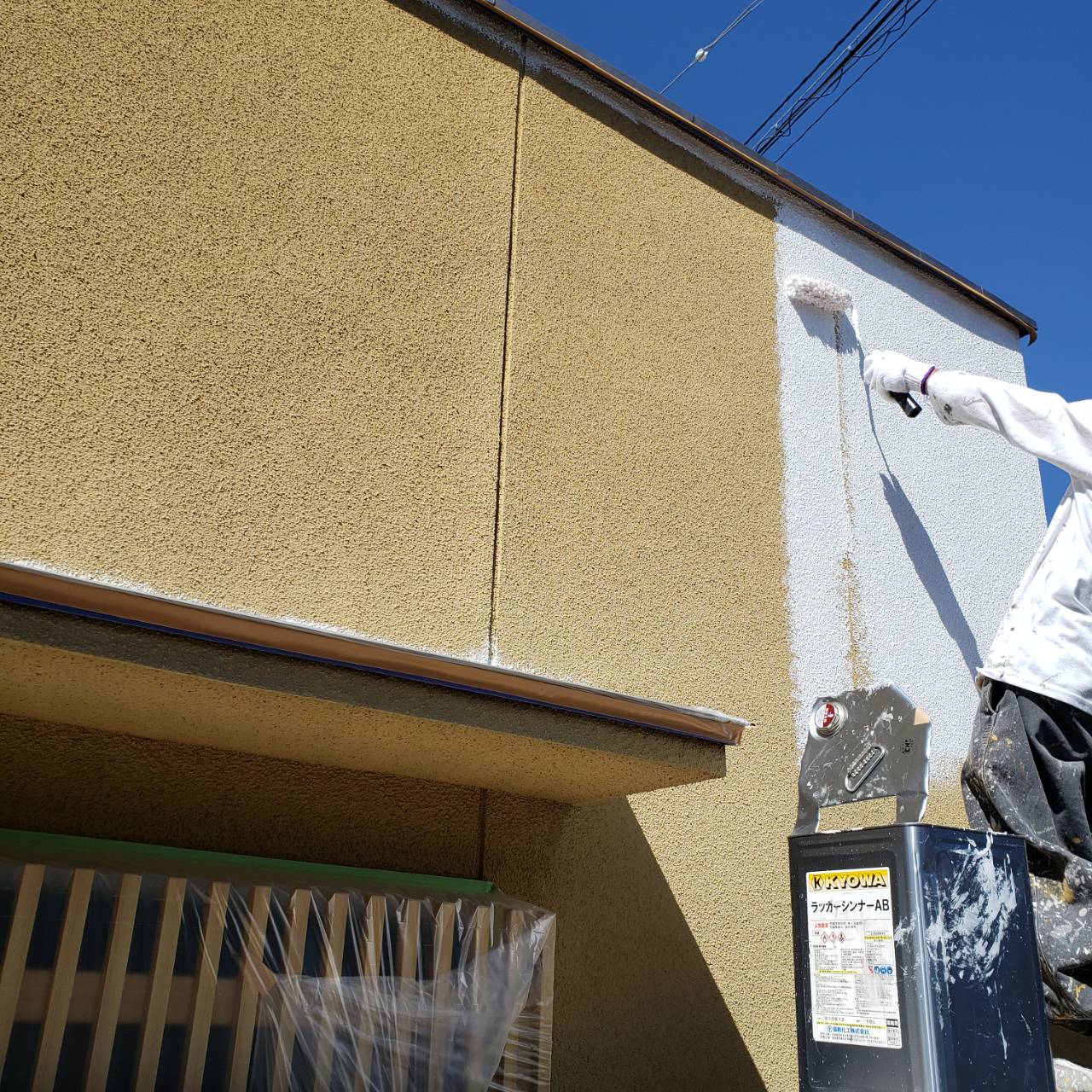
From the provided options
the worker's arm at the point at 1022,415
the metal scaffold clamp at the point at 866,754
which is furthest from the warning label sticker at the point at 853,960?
the worker's arm at the point at 1022,415

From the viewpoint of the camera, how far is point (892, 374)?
194 inches

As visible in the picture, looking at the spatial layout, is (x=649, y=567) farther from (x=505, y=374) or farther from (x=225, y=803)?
(x=225, y=803)

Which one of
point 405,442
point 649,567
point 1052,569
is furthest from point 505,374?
point 1052,569

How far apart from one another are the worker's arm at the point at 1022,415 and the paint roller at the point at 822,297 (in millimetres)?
656

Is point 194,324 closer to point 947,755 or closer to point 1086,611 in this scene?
point 1086,611

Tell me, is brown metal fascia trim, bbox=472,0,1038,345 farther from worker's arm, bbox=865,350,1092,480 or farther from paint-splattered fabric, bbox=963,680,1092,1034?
paint-splattered fabric, bbox=963,680,1092,1034

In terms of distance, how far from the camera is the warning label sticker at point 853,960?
8.10 feet

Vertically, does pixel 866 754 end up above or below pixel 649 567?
below

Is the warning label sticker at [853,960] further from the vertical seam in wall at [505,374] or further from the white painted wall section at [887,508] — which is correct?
the white painted wall section at [887,508]

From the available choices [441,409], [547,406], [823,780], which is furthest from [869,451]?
[823,780]

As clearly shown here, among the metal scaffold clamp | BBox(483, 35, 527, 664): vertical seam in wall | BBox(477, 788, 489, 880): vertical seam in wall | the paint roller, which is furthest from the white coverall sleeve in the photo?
BBox(477, 788, 489, 880): vertical seam in wall

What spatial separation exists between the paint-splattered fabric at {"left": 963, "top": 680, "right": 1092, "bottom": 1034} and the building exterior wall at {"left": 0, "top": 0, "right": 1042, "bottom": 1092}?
32.0 inches

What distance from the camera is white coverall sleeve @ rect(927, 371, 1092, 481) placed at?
406 centimetres

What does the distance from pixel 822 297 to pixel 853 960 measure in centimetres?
362
